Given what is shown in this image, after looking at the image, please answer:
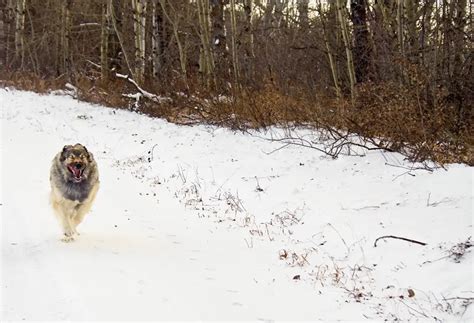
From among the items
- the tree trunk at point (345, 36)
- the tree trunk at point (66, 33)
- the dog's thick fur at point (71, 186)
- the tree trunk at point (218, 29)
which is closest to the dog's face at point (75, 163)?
the dog's thick fur at point (71, 186)

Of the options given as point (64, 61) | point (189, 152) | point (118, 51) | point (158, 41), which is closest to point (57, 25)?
point (64, 61)

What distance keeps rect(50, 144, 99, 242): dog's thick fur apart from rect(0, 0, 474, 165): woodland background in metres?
4.24

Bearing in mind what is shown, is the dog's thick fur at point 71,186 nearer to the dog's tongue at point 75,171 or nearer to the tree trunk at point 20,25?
the dog's tongue at point 75,171

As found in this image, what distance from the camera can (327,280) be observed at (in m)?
5.41

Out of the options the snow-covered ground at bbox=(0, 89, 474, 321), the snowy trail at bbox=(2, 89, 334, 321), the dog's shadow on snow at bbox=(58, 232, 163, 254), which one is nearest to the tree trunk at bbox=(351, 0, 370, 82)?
the snow-covered ground at bbox=(0, 89, 474, 321)

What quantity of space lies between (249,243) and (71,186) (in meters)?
2.22

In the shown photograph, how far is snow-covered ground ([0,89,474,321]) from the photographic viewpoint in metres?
4.69

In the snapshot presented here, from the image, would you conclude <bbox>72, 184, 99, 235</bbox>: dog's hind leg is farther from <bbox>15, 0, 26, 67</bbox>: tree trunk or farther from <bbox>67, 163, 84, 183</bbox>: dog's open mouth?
<bbox>15, 0, 26, 67</bbox>: tree trunk

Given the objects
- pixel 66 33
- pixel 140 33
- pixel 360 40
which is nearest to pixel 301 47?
pixel 360 40

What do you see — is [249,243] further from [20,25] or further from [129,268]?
[20,25]

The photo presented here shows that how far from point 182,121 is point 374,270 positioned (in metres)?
10.3

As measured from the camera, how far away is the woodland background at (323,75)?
859 centimetres

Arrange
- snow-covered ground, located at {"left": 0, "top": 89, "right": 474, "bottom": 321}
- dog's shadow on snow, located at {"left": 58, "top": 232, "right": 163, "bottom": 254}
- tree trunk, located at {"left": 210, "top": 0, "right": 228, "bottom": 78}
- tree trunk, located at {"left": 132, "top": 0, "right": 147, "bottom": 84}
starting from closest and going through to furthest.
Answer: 1. snow-covered ground, located at {"left": 0, "top": 89, "right": 474, "bottom": 321}
2. dog's shadow on snow, located at {"left": 58, "top": 232, "right": 163, "bottom": 254}
3. tree trunk, located at {"left": 210, "top": 0, "right": 228, "bottom": 78}
4. tree trunk, located at {"left": 132, "top": 0, "right": 147, "bottom": 84}

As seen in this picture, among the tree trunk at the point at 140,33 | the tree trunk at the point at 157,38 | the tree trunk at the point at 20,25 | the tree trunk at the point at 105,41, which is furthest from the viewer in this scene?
the tree trunk at the point at 20,25
